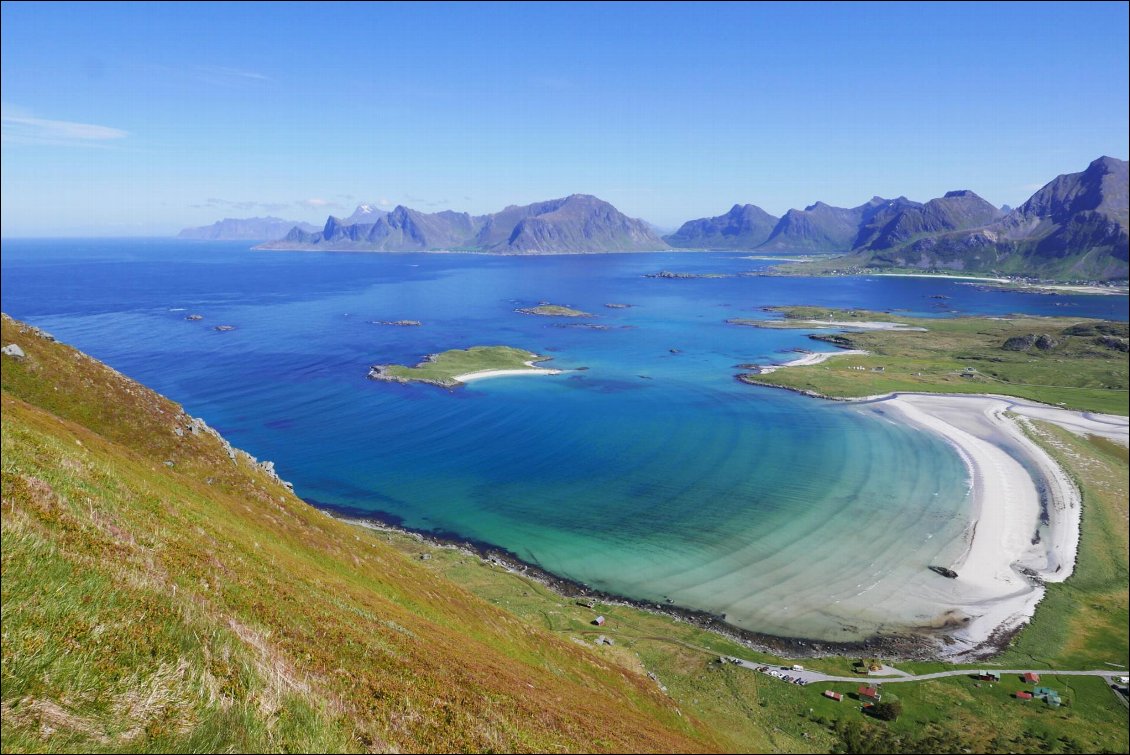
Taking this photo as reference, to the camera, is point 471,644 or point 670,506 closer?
point 471,644

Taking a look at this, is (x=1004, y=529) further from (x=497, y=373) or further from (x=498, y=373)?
(x=497, y=373)

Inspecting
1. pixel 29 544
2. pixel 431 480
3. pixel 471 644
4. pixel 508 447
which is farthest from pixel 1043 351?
pixel 29 544

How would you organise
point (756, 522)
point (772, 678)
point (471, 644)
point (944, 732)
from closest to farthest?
point (471, 644), point (944, 732), point (772, 678), point (756, 522)

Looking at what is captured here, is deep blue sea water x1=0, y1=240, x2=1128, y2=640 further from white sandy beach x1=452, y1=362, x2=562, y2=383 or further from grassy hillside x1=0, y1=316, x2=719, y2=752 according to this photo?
grassy hillside x1=0, y1=316, x2=719, y2=752

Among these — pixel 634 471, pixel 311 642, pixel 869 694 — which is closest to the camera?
pixel 311 642

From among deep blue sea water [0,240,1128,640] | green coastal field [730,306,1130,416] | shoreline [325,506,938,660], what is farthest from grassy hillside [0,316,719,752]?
green coastal field [730,306,1130,416]

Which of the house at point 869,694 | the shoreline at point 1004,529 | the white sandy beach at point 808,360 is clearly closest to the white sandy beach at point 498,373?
the white sandy beach at point 808,360

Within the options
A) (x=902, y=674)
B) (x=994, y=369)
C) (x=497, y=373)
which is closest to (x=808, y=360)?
(x=994, y=369)

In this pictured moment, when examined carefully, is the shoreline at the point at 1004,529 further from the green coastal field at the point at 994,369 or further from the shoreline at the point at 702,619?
the green coastal field at the point at 994,369

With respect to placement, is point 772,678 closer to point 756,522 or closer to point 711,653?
point 711,653
